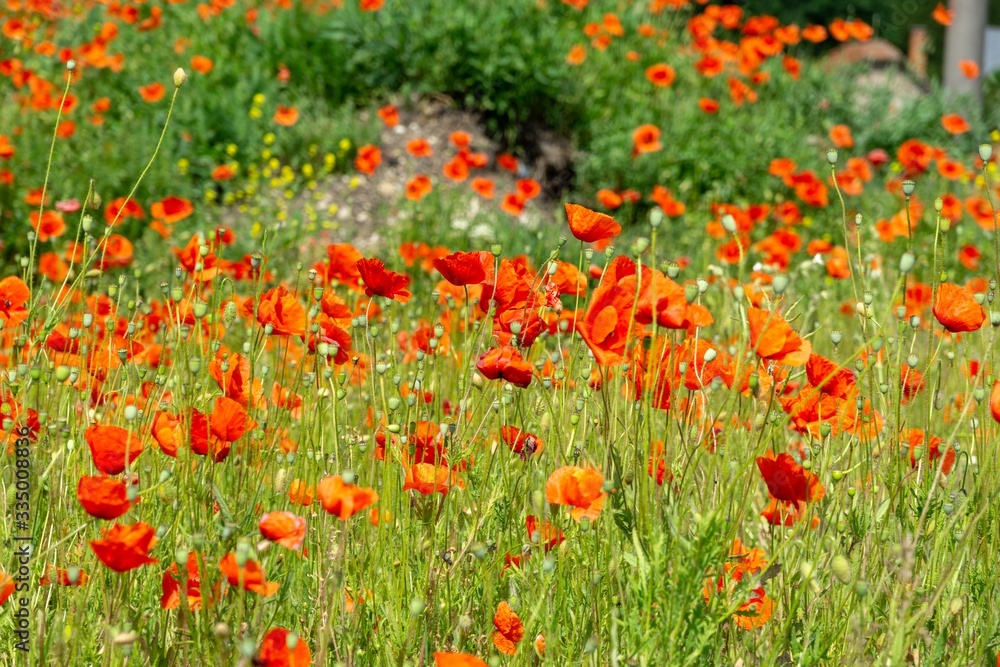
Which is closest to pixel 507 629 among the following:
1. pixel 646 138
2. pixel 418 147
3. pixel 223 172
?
pixel 418 147

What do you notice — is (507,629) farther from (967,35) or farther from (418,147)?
(967,35)

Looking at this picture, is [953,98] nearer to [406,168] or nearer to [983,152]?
[406,168]

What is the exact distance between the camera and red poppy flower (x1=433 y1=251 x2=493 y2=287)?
5.96 feet

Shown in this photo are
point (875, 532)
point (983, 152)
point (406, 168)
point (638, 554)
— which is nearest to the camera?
→ point (638, 554)

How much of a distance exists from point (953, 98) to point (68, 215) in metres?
5.79

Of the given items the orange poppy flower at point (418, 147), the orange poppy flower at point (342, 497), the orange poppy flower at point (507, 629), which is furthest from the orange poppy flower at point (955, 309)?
the orange poppy flower at point (418, 147)

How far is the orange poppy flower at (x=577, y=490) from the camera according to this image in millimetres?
1479

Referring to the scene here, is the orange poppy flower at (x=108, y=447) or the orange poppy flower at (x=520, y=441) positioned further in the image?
the orange poppy flower at (x=520, y=441)

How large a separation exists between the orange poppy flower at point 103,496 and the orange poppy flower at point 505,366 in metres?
0.54

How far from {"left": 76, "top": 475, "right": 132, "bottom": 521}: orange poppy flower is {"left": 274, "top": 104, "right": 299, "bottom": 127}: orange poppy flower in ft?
13.6

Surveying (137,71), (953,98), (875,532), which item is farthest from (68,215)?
(953,98)

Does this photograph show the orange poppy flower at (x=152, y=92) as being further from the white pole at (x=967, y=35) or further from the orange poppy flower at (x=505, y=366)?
the white pole at (x=967, y=35)

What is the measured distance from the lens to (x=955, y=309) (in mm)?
1716

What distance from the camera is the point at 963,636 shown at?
1646 mm
